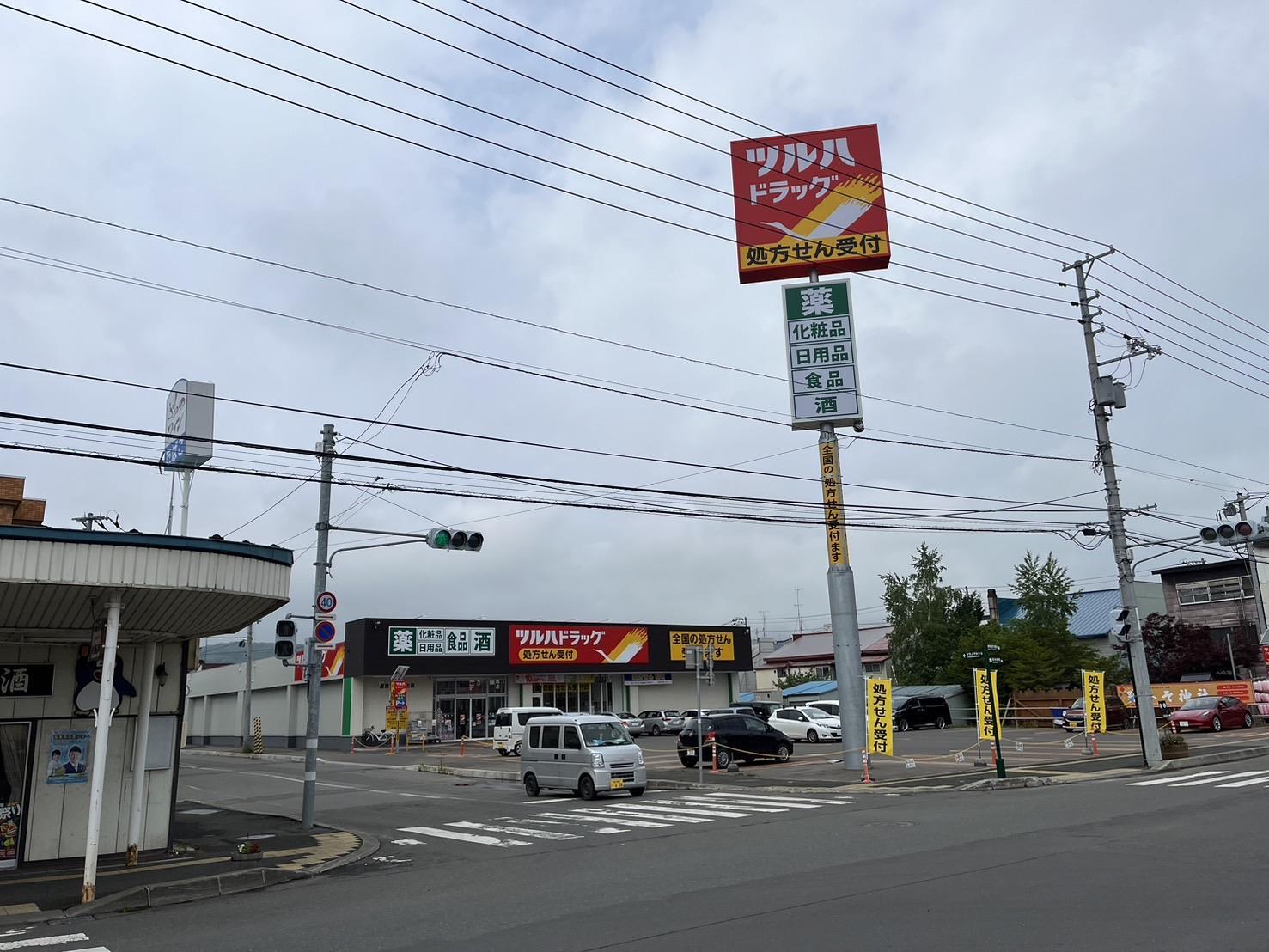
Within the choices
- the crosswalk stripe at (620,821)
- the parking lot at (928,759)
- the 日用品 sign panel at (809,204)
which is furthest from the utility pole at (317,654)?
the 日用品 sign panel at (809,204)

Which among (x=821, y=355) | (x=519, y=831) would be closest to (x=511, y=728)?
(x=821, y=355)

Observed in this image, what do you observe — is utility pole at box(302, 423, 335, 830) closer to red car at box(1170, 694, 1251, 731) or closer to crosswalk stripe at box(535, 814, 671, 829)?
crosswalk stripe at box(535, 814, 671, 829)

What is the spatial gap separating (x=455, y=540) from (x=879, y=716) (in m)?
13.6

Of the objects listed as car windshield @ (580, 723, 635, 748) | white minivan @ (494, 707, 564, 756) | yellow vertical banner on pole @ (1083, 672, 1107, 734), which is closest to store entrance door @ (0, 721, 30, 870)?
car windshield @ (580, 723, 635, 748)

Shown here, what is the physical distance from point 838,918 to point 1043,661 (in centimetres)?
4652

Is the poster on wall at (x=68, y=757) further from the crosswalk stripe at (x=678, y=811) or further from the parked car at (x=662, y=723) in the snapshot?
the parked car at (x=662, y=723)

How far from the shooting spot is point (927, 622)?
65125mm

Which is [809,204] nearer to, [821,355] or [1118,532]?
[821,355]

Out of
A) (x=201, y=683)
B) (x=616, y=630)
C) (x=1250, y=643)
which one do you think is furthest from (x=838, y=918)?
(x=201, y=683)

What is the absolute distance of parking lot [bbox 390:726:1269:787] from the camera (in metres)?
25.6

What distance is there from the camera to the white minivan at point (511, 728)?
129 feet

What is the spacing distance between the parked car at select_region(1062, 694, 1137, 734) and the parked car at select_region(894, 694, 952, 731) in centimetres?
600

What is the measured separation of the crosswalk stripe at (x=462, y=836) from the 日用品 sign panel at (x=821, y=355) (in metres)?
16.2

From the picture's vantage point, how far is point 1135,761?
27.4 m
